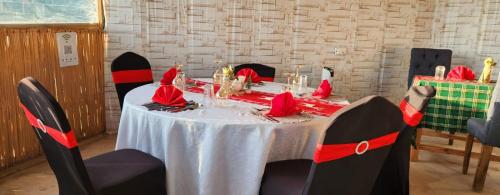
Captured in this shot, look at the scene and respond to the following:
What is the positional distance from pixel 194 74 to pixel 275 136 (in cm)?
212

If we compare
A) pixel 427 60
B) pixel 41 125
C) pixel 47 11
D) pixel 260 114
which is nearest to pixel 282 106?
pixel 260 114

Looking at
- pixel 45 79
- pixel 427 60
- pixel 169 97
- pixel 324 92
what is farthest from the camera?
pixel 427 60

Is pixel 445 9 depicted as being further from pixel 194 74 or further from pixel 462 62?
pixel 194 74

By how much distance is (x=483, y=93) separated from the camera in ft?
9.50

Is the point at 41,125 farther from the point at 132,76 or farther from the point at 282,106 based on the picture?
the point at 132,76

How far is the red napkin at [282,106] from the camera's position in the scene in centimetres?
188

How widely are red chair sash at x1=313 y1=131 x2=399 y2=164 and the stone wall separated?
2.51 meters

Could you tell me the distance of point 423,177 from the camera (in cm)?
301

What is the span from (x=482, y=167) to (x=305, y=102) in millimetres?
1585

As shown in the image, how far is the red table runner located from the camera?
208 cm

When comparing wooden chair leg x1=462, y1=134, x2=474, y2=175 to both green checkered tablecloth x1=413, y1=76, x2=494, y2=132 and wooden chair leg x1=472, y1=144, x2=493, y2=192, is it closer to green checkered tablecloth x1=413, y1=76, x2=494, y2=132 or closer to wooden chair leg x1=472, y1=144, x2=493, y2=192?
green checkered tablecloth x1=413, y1=76, x2=494, y2=132

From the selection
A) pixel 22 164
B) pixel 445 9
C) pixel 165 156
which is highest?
pixel 445 9

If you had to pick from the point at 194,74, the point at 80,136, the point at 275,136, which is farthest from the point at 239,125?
the point at 80,136

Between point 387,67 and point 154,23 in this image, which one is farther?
point 387,67
